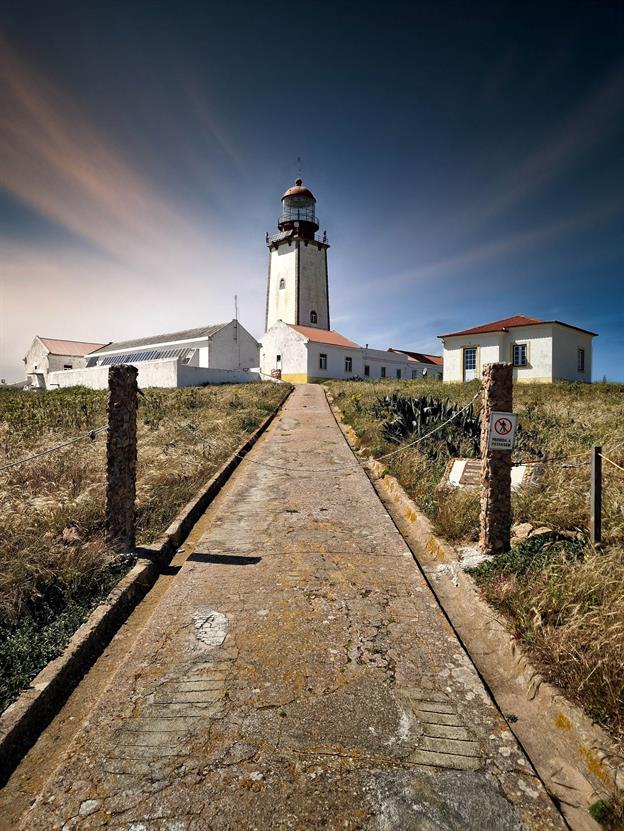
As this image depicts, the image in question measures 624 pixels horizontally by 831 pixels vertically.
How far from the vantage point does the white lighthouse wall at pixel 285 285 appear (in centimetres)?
3603

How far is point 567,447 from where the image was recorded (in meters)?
7.81

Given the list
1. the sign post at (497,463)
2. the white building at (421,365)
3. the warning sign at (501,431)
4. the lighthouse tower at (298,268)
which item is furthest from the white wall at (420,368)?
the warning sign at (501,431)

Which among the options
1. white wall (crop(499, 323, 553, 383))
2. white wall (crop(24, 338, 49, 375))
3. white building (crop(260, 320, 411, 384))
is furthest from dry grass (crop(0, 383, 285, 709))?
white wall (crop(24, 338, 49, 375))

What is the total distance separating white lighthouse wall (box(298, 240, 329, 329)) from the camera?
36.1 m

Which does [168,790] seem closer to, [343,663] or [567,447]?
[343,663]

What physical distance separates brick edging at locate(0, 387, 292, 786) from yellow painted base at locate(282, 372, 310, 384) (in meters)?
26.7

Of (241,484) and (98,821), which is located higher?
(241,484)

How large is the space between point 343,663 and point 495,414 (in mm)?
2678

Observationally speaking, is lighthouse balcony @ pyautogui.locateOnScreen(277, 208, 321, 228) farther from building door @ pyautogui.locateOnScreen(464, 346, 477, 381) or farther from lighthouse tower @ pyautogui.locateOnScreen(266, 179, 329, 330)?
building door @ pyautogui.locateOnScreen(464, 346, 477, 381)

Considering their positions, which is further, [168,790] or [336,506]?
[336,506]

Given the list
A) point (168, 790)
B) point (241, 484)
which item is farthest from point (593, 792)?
point (241, 484)

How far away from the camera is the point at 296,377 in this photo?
1265 inches

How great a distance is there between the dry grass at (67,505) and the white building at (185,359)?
13854 mm

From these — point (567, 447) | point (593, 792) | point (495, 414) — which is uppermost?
point (495, 414)
